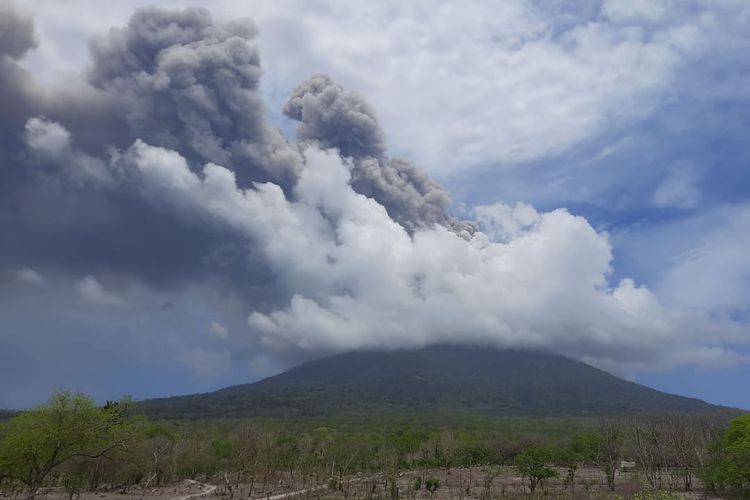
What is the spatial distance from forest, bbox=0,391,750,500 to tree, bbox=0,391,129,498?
69mm

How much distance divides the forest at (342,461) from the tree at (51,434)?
0.07 m

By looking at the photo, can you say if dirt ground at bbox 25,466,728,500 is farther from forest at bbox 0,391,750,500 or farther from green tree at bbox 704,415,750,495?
green tree at bbox 704,415,750,495

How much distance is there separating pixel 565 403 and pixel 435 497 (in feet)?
549

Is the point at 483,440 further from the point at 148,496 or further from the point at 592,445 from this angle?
the point at 148,496

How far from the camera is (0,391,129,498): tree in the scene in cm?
3164

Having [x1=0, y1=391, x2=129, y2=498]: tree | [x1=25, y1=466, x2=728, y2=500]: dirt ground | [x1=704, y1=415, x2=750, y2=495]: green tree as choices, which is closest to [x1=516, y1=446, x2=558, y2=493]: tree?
[x1=25, y1=466, x2=728, y2=500]: dirt ground

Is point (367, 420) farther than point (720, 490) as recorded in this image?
Yes

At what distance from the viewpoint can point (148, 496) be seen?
46.6 metres

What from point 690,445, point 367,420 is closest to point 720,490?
point 690,445

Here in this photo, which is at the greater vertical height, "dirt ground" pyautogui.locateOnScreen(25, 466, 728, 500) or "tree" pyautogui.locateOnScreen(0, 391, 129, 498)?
"tree" pyautogui.locateOnScreen(0, 391, 129, 498)

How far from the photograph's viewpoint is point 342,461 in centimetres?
6688

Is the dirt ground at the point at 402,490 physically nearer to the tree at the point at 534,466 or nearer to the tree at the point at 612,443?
the tree at the point at 534,466

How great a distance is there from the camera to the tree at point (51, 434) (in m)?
31.6

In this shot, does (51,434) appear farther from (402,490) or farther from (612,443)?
(612,443)
